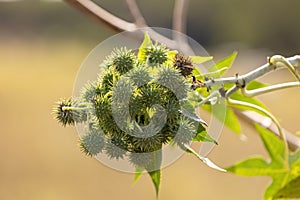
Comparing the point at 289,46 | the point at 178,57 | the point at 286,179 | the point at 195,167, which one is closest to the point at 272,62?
the point at 178,57

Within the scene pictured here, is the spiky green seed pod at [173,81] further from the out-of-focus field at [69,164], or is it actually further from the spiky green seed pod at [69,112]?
the out-of-focus field at [69,164]

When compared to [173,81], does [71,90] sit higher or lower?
higher

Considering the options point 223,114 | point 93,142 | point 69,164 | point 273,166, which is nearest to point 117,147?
point 93,142

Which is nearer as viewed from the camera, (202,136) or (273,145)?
(202,136)

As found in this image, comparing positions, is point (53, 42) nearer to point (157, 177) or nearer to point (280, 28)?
point (280, 28)

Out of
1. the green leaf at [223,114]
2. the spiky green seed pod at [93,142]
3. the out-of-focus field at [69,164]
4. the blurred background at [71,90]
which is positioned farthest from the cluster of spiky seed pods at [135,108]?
the out-of-focus field at [69,164]

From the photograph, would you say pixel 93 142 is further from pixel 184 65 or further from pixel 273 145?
pixel 273 145

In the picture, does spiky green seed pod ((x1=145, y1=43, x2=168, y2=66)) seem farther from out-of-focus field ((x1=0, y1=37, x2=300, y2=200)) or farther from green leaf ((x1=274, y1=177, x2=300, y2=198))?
out-of-focus field ((x1=0, y1=37, x2=300, y2=200))
